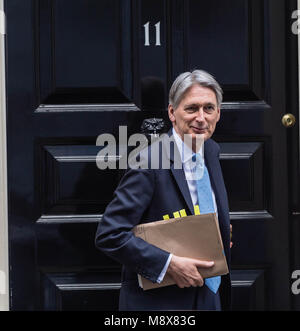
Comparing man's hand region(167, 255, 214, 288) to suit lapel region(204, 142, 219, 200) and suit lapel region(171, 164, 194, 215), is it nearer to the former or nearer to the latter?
suit lapel region(171, 164, 194, 215)

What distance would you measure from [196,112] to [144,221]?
0.45 meters

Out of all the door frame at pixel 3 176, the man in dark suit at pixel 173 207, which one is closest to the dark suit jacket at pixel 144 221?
the man in dark suit at pixel 173 207

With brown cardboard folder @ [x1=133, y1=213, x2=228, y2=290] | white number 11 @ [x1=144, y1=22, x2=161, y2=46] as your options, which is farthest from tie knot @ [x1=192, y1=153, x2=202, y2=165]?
white number 11 @ [x1=144, y1=22, x2=161, y2=46]

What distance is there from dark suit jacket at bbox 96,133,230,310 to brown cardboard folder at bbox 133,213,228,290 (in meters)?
0.04

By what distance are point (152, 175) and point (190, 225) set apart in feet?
0.74

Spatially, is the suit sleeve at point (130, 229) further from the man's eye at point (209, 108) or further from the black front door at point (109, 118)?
the black front door at point (109, 118)

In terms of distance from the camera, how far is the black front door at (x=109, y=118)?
2.80 meters

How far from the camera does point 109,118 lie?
9.25 ft

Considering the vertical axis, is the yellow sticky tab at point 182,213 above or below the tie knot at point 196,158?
below

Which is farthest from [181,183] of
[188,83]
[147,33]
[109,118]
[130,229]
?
[147,33]

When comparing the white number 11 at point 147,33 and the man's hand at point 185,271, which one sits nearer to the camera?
the man's hand at point 185,271

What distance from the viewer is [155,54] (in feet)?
9.29

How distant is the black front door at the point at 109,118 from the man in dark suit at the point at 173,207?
2.06ft
